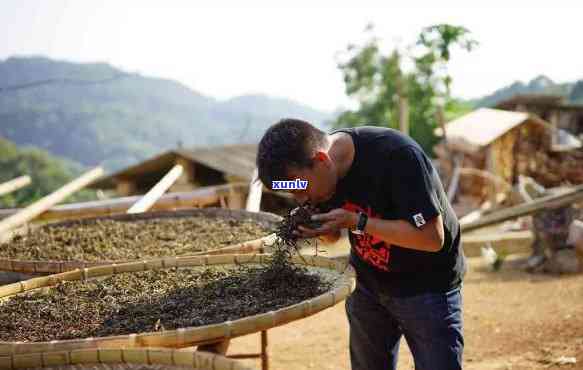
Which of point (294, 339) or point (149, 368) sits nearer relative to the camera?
point (149, 368)

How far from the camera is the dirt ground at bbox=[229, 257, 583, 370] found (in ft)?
13.8

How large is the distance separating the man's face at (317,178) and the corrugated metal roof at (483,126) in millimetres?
12290

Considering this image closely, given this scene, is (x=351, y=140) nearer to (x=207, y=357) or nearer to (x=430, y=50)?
(x=207, y=357)

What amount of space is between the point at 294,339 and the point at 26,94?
405ft

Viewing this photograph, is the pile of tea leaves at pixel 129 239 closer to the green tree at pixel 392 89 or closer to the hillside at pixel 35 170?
the green tree at pixel 392 89

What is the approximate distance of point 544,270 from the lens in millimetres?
6848

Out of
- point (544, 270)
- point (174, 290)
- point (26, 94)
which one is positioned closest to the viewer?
point (174, 290)

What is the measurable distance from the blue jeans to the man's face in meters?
0.56

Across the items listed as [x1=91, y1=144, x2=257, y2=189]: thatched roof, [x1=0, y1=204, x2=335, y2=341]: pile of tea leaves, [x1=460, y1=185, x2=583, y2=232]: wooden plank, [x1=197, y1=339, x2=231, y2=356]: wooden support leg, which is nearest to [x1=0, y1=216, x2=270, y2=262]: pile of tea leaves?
[x1=0, y1=204, x2=335, y2=341]: pile of tea leaves

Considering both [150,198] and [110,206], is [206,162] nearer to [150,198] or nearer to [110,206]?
[110,206]

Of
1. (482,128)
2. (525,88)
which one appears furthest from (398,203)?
(525,88)

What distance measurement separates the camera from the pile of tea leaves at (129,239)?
135 inches

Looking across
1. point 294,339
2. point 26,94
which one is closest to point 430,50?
point 294,339

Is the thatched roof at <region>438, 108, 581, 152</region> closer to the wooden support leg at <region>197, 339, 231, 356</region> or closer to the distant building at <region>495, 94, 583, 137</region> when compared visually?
the distant building at <region>495, 94, 583, 137</region>
